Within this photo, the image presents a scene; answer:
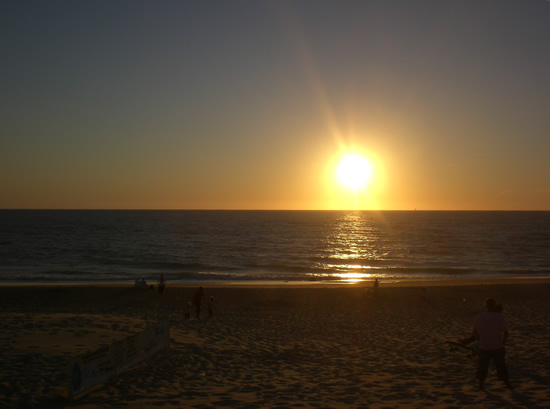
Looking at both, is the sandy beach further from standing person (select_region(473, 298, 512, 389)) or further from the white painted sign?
standing person (select_region(473, 298, 512, 389))

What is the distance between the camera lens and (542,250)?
65562mm

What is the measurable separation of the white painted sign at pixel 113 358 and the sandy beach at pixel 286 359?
188 mm

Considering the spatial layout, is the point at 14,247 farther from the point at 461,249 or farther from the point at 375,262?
the point at 461,249

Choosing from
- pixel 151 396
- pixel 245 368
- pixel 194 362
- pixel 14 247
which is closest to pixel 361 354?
pixel 245 368

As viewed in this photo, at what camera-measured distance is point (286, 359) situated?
11375 millimetres

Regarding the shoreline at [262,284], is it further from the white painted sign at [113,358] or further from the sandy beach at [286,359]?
the white painted sign at [113,358]

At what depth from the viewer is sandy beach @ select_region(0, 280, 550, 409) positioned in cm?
823

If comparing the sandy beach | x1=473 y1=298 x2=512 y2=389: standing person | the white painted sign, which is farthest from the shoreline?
x1=473 y1=298 x2=512 y2=389: standing person

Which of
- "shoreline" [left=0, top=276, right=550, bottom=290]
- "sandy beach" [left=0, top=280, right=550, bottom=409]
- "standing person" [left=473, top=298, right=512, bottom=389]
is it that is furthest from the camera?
"shoreline" [left=0, top=276, right=550, bottom=290]

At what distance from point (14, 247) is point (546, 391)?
67.7 m

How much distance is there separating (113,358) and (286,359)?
4.09 m

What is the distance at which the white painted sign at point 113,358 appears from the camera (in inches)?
312

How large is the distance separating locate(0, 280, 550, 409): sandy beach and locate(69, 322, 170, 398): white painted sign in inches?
7.4

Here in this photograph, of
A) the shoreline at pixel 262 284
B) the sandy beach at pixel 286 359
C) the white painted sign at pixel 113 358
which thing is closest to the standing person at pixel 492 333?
the sandy beach at pixel 286 359
